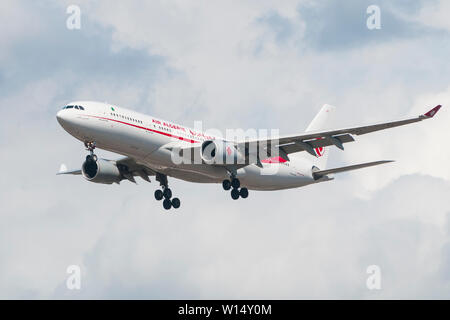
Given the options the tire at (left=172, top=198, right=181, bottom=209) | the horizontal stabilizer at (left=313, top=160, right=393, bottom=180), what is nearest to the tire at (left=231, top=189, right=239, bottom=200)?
the tire at (left=172, top=198, right=181, bottom=209)

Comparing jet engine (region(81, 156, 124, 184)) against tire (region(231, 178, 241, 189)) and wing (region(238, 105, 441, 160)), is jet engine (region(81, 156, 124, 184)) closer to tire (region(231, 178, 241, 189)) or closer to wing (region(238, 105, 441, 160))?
tire (region(231, 178, 241, 189))

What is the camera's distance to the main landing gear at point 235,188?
59.0m

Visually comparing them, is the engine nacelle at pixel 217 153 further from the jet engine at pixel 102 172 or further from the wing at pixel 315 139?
the jet engine at pixel 102 172

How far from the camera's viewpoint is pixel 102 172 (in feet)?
201

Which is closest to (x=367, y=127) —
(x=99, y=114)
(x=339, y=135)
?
(x=339, y=135)

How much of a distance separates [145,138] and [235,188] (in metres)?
8.41

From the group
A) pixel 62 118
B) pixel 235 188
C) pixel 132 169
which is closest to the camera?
pixel 62 118

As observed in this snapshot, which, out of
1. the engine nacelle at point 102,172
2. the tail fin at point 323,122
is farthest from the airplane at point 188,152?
the tail fin at point 323,122

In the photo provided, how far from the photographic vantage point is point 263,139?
56688mm

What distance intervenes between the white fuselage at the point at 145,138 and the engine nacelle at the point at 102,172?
14.0 ft

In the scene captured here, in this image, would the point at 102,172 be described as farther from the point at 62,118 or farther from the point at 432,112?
the point at 432,112

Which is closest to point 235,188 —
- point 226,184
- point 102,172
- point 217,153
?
point 226,184

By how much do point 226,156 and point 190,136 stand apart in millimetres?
2874
